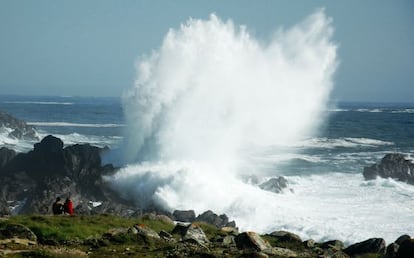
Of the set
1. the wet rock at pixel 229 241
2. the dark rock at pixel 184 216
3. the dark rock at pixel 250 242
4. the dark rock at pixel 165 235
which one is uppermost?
the dark rock at pixel 250 242

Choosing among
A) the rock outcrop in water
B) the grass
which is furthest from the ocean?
the grass

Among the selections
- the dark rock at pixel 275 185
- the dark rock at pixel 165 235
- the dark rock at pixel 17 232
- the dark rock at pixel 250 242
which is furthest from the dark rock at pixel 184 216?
the dark rock at pixel 17 232

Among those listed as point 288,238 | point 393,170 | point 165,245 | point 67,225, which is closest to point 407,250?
point 288,238

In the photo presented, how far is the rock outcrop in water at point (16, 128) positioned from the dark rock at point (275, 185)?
139 feet

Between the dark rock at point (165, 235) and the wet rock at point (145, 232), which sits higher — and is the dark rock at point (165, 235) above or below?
below

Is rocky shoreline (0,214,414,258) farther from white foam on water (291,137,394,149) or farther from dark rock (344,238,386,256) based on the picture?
white foam on water (291,137,394,149)

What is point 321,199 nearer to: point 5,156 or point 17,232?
point 5,156

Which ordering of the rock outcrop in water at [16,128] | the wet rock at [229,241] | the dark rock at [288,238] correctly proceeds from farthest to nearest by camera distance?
the rock outcrop in water at [16,128] < the dark rock at [288,238] < the wet rock at [229,241]

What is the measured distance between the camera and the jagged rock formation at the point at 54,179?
108 ft

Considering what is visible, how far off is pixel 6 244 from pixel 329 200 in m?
26.8

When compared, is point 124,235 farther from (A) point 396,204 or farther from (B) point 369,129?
(B) point 369,129

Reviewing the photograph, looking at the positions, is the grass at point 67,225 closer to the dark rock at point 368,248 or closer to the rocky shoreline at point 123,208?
the rocky shoreline at point 123,208

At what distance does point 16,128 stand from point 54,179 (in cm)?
4498

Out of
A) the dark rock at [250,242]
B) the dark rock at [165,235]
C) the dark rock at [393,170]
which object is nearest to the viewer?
the dark rock at [250,242]
